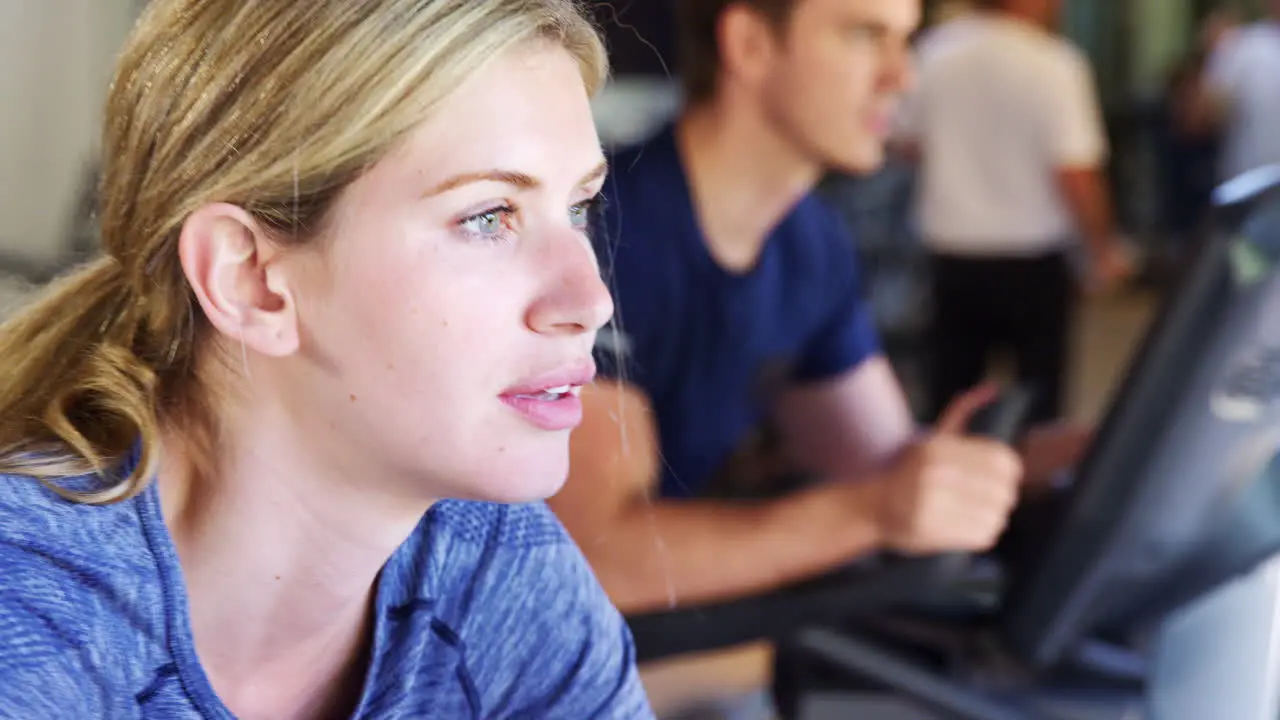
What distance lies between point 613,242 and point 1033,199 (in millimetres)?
2073

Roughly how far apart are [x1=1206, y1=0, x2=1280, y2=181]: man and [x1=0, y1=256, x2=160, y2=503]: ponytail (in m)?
3.04

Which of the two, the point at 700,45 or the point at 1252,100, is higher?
the point at 700,45

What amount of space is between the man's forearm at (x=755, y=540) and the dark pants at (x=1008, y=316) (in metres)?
1.65

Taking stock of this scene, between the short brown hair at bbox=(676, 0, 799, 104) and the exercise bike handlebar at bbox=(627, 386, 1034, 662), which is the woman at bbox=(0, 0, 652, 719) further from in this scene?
the short brown hair at bbox=(676, 0, 799, 104)

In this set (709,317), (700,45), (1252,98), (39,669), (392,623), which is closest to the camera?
(39,669)

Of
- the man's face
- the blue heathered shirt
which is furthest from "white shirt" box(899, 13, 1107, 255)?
the blue heathered shirt

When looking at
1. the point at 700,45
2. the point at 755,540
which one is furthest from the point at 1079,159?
the point at 755,540

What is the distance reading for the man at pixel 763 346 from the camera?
1.03 meters

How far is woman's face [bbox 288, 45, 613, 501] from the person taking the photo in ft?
1.66

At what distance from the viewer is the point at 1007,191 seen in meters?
2.61

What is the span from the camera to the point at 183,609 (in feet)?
1.73

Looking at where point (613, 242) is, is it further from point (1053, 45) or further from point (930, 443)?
point (1053, 45)

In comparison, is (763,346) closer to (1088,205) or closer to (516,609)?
(516,609)

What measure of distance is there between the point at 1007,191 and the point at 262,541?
2.25 meters
